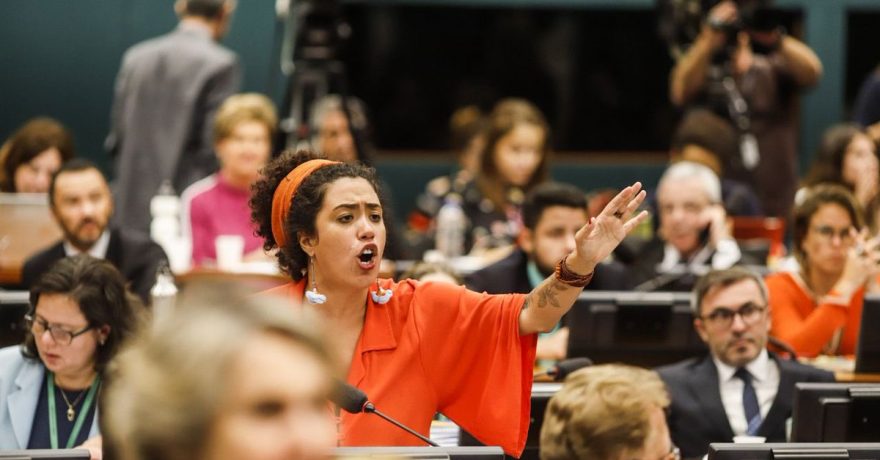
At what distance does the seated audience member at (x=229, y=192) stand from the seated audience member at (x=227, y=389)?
15.5ft

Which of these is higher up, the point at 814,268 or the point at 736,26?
the point at 736,26

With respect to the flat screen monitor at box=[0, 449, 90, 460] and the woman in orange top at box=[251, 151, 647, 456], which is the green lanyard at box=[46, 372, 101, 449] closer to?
the woman in orange top at box=[251, 151, 647, 456]

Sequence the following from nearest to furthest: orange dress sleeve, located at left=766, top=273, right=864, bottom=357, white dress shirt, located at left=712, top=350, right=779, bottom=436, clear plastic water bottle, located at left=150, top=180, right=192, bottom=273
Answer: white dress shirt, located at left=712, top=350, right=779, bottom=436 → orange dress sleeve, located at left=766, top=273, right=864, bottom=357 → clear plastic water bottle, located at left=150, top=180, right=192, bottom=273

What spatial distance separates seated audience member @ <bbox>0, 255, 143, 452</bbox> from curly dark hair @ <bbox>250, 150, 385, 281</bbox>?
51cm

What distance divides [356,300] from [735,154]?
163 inches

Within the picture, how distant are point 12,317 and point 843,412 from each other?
2154mm

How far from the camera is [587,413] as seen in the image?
105 inches

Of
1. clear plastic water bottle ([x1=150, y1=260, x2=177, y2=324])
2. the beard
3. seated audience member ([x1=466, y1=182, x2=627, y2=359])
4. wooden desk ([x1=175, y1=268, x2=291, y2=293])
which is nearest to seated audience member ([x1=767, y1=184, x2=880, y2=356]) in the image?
seated audience member ([x1=466, y1=182, x2=627, y2=359])

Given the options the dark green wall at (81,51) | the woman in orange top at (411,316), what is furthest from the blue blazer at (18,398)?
the dark green wall at (81,51)

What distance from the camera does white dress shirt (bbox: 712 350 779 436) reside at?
3768mm

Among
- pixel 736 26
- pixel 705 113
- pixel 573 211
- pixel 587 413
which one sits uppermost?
pixel 736 26

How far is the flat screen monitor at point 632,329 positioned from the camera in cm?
400

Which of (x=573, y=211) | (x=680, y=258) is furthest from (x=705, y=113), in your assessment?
(x=573, y=211)

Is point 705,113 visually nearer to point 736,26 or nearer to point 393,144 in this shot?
point 736,26
